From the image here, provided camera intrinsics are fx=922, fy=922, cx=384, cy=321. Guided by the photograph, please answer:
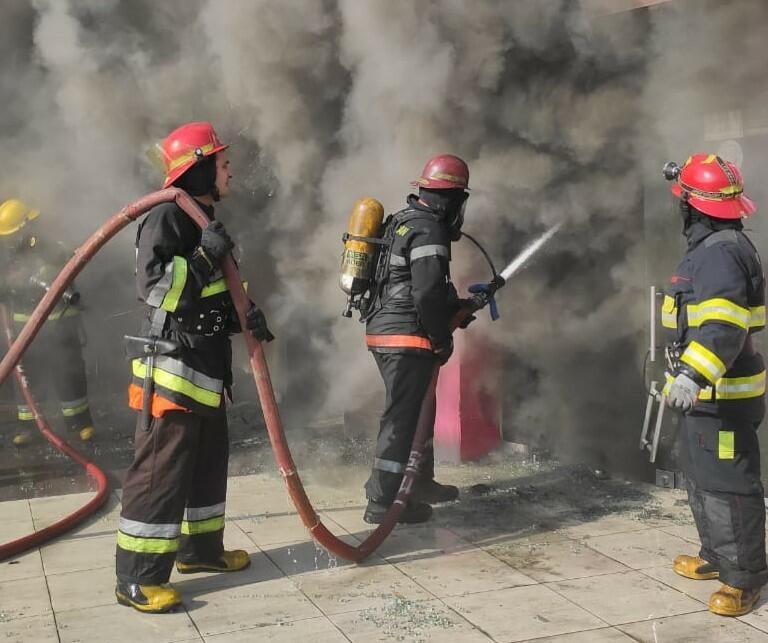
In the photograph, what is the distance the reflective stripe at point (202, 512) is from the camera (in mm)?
4340

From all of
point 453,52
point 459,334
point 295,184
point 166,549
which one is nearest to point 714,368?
point 166,549

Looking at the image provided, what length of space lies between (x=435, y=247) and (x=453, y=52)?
198cm

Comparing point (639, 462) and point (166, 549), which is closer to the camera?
point (166, 549)

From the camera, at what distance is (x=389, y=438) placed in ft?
16.5

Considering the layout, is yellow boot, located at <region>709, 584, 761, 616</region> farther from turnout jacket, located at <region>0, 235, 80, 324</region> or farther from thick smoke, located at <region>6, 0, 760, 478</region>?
turnout jacket, located at <region>0, 235, 80, 324</region>

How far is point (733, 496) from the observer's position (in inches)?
149

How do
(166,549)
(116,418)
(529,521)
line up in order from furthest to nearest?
(116,418) → (529,521) → (166,549)

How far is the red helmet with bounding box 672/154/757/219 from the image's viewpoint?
381cm

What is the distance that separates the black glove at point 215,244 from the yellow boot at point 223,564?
147 centimetres

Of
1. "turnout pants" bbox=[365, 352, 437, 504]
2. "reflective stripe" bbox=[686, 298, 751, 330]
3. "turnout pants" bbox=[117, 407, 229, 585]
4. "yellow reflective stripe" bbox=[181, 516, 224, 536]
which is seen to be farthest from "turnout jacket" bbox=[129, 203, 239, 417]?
"reflective stripe" bbox=[686, 298, 751, 330]

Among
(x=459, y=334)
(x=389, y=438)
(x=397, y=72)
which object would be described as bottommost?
(x=389, y=438)

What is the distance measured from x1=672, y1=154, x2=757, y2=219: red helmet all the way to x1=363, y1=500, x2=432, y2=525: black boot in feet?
7.41

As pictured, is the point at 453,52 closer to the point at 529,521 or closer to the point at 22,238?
the point at 529,521

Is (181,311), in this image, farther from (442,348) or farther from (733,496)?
(733,496)
